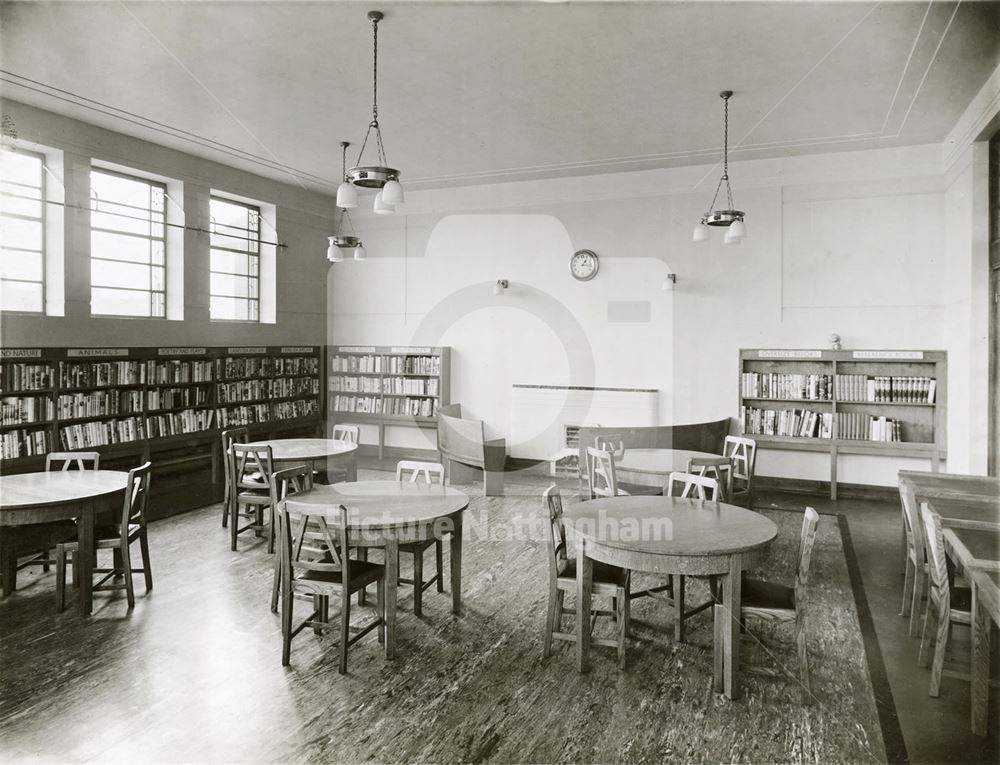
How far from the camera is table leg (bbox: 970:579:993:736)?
2.93 meters

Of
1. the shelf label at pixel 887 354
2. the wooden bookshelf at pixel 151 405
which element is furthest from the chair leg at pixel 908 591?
the wooden bookshelf at pixel 151 405

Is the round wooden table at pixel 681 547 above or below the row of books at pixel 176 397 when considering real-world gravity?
below

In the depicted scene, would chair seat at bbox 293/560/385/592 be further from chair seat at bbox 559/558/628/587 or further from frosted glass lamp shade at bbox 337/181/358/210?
frosted glass lamp shade at bbox 337/181/358/210

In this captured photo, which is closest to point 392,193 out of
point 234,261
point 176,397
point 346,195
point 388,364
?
point 346,195

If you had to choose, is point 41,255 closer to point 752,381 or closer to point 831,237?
point 752,381

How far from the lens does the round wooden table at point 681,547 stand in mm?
3191

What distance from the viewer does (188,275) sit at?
773cm

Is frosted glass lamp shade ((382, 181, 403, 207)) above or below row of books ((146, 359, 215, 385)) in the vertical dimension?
above

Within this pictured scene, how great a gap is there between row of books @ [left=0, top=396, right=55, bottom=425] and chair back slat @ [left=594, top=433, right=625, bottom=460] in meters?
5.19

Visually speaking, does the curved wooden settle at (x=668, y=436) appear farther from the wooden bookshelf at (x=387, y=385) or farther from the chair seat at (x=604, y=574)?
the chair seat at (x=604, y=574)

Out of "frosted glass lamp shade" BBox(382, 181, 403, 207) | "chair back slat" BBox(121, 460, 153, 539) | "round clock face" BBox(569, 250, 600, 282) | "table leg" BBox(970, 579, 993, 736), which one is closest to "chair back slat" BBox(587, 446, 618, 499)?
"table leg" BBox(970, 579, 993, 736)

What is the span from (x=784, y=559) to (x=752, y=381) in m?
2.97

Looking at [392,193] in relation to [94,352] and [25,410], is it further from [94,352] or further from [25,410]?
[25,410]

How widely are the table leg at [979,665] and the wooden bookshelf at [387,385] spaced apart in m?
7.13
